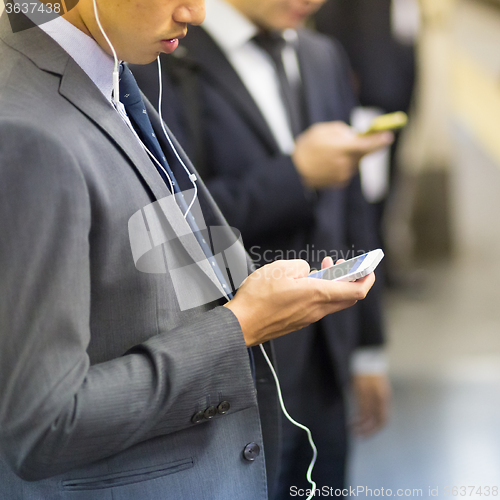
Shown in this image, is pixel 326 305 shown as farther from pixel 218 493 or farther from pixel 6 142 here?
pixel 6 142

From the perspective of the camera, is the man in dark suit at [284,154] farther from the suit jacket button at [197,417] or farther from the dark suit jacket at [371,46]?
the dark suit jacket at [371,46]

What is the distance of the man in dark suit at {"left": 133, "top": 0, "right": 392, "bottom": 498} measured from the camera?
1.21 metres

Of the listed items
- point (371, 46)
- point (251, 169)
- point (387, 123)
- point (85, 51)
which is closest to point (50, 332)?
point (85, 51)

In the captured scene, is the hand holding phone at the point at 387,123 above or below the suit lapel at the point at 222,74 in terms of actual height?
below

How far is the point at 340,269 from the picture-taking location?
704 millimetres

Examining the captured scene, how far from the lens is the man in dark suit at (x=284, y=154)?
1208mm

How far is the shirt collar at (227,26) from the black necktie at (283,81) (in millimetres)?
32

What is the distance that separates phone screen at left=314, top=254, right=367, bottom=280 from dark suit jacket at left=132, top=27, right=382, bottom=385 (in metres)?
0.43

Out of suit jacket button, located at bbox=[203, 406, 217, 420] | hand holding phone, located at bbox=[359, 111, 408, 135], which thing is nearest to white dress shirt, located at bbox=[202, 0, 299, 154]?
hand holding phone, located at bbox=[359, 111, 408, 135]

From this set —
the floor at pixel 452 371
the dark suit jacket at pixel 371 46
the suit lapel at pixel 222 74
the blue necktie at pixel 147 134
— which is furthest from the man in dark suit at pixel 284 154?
the dark suit jacket at pixel 371 46

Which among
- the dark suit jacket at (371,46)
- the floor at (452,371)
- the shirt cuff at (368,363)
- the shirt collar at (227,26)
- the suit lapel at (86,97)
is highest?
the suit lapel at (86,97)

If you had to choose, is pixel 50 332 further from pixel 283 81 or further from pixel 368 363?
pixel 368 363

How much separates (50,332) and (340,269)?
12.5 inches

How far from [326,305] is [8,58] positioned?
426 millimetres
